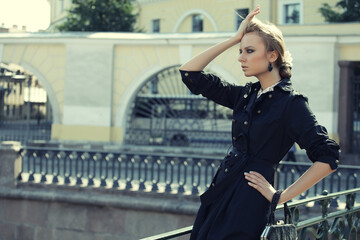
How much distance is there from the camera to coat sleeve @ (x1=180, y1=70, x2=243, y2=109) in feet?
9.37

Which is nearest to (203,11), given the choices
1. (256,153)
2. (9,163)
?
(9,163)

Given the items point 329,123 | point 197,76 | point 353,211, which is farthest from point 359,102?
point 197,76

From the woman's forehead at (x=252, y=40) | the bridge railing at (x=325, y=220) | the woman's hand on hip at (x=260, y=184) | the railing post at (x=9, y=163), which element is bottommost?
the railing post at (x=9, y=163)

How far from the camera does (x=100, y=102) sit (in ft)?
49.2

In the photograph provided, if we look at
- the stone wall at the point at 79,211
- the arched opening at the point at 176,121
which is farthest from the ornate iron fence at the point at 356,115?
the stone wall at the point at 79,211

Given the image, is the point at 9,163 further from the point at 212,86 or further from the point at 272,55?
the point at 272,55

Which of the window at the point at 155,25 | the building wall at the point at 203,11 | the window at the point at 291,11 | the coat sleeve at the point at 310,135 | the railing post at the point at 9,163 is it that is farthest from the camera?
the window at the point at 155,25

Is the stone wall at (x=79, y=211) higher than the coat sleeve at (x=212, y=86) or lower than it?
lower

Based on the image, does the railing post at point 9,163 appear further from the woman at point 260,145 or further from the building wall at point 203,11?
the building wall at point 203,11

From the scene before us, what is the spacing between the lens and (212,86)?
286 centimetres

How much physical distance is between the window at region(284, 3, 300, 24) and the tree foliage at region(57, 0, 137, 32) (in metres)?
6.55

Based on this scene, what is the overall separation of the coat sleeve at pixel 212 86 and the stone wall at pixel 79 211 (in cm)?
617

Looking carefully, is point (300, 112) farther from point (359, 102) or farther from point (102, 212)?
point (359, 102)

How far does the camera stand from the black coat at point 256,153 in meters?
2.46
